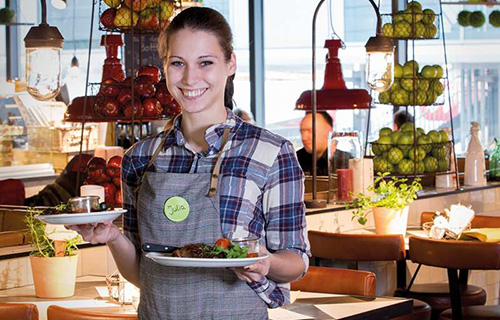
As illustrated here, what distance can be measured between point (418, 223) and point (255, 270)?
135 inches

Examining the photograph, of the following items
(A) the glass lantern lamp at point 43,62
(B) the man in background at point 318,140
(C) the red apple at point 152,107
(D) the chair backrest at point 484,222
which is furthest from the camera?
Answer: (B) the man in background at point 318,140

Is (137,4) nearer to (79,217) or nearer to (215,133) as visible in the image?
(215,133)

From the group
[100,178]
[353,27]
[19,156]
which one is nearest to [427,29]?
[100,178]

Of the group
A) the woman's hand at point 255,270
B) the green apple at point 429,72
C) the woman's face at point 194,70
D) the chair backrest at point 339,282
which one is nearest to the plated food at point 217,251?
the woman's hand at point 255,270

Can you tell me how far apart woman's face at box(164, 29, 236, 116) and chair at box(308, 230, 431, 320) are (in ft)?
7.65

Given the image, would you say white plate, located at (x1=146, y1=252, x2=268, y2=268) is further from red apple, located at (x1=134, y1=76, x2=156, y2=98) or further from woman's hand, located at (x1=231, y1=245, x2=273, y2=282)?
red apple, located at (x1=134, y1=76, x2=156, y2=98)

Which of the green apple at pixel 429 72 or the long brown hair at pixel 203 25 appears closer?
the long brown hair at pixel 203 25

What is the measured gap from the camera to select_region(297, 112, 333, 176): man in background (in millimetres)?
6293

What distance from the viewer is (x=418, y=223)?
504cm

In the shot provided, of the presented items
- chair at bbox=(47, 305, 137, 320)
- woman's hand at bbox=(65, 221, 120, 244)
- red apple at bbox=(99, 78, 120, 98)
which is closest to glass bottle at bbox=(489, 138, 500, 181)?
red apple at bbox=(99, 78, 120, 98)

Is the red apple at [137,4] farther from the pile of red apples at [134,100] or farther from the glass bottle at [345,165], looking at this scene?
the glass bottle at [345,165]

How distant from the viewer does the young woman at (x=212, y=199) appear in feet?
6.20

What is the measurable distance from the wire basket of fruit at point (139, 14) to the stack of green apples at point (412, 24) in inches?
69.2

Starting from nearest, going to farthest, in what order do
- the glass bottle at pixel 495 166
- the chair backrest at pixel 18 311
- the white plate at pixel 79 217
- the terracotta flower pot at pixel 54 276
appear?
the white plate at pixel 79 217 → the chair backrest at pixel 18 311 → the terracotta flower pot at pixel 54 276 → the glass bottle at pixel 495 166
